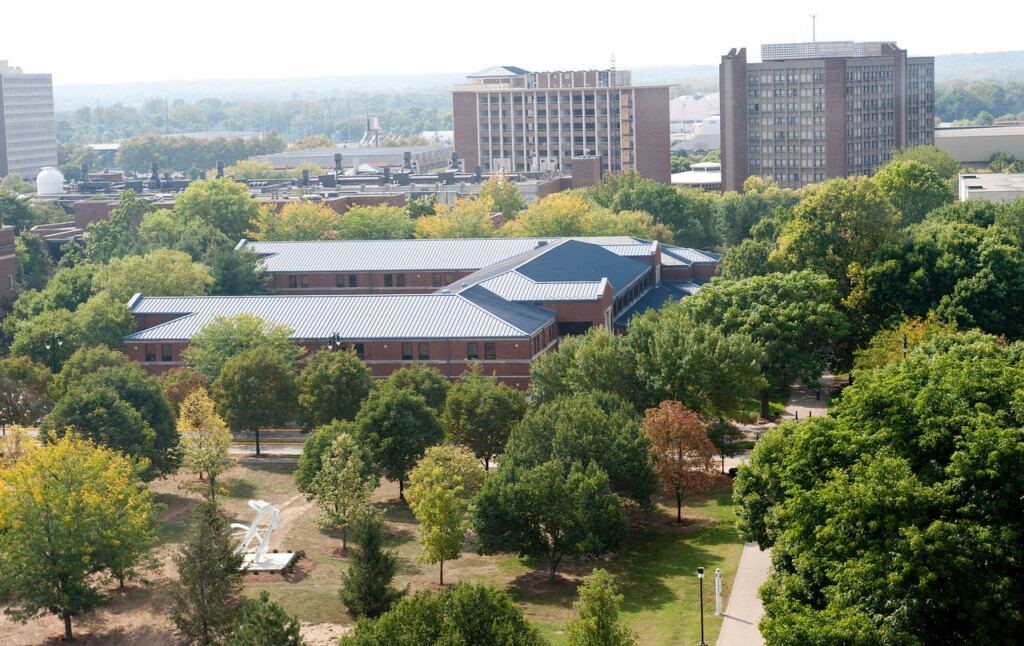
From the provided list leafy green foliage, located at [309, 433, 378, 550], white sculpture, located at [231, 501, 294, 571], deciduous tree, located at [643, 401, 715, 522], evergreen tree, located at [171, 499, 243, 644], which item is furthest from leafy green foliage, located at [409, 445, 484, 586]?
evergreen tree, located at [171, 499, 243, 644]

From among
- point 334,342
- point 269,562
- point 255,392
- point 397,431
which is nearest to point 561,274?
point 334,342

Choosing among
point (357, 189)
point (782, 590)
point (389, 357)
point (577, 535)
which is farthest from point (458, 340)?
point (357, 189)

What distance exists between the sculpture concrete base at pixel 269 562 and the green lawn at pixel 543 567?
1.67ft

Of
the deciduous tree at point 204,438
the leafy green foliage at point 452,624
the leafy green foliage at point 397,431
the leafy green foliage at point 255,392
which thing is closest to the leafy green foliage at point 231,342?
the leafy green foliage at point 255,392

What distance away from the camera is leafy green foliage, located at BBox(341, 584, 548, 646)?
1518 inches

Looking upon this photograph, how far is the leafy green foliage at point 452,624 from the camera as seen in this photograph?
38.6 metres

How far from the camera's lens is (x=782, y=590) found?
4072cm

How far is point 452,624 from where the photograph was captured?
38.7m

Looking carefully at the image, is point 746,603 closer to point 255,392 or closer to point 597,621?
point 597,621

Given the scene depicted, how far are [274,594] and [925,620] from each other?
85.2ft

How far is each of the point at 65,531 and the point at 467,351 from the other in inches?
1474

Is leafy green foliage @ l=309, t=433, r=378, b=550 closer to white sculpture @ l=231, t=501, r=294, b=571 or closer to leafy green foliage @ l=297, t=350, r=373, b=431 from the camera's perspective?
white sculpture @ l=231, t=501, r=294, b=571

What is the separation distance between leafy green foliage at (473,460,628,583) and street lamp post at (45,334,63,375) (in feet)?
122

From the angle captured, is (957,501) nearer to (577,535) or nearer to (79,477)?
(577,535)
